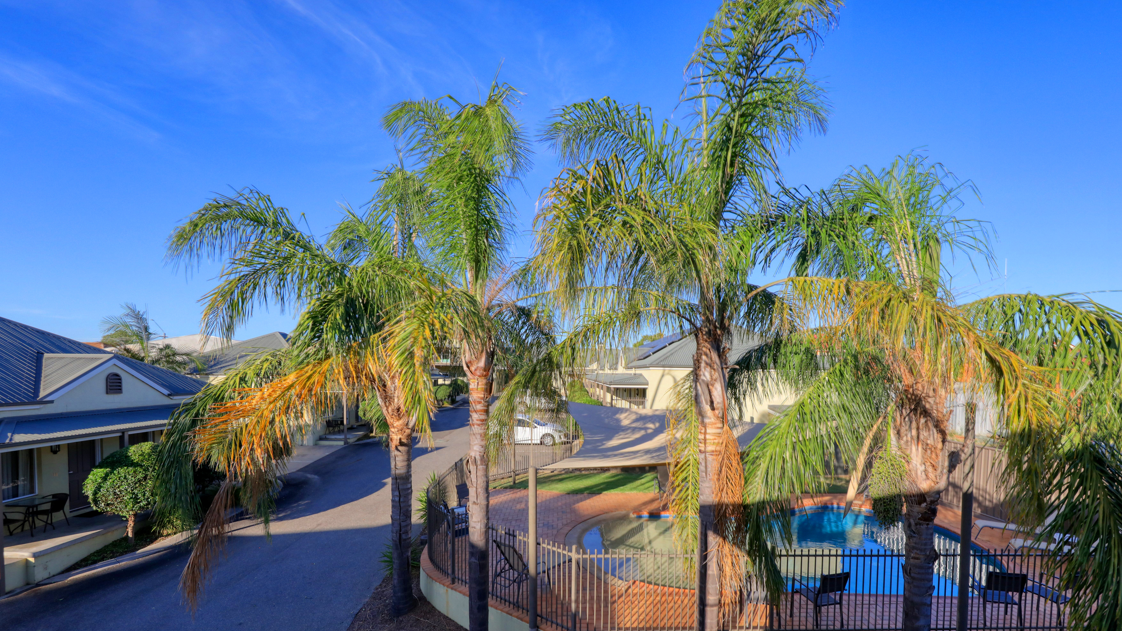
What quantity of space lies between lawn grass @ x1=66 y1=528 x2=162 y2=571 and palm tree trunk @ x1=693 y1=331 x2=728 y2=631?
13035 mm

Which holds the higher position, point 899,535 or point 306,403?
point 306,403

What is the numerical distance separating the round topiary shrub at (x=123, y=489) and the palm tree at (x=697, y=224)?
39.2 ft

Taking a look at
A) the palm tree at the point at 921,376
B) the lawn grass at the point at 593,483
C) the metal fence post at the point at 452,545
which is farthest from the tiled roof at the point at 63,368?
the palm tree at the point at 921,376

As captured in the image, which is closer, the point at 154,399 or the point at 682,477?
the point at 682,477

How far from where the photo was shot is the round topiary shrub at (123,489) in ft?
40.6

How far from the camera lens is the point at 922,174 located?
599 centimetres

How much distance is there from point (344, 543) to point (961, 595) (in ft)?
38.6

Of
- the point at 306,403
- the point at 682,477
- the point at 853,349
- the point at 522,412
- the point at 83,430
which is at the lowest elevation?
the point at 83,430

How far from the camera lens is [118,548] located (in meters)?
12.6

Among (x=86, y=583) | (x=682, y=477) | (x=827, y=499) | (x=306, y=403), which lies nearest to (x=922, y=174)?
(x=682, y=477)

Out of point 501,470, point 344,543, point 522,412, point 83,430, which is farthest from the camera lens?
point 501,470

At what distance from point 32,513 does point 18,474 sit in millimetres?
2239

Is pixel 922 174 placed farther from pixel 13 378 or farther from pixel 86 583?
pixel 13 378

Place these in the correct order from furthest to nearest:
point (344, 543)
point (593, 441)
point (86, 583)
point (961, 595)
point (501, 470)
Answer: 1. point (501, 470)
2. point (593, 441)
3. point (344, 543)
4. point (86, 583)
5. point (961, 595)
